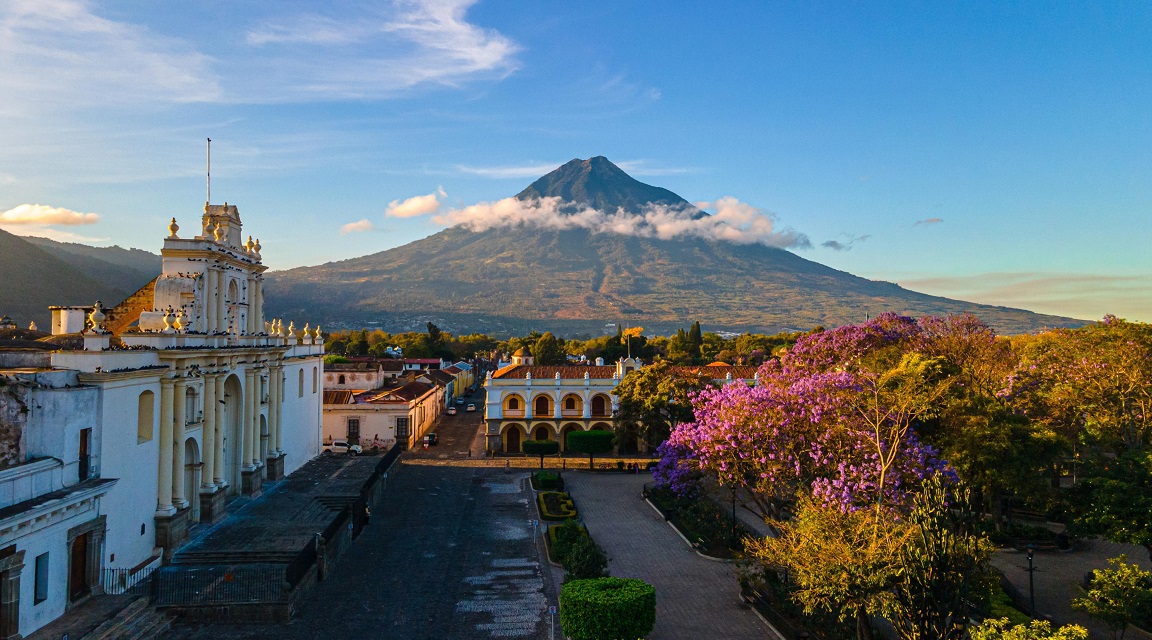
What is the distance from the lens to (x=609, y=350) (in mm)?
82438

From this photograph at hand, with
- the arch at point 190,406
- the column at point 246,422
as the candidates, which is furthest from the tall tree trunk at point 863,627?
the column at point 246,422

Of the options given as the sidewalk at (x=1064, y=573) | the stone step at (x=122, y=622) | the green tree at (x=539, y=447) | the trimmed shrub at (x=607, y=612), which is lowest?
the sidewalk at (x=1064, y=573)

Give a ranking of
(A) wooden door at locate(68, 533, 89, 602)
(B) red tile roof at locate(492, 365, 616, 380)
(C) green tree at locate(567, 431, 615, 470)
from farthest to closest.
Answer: (B) red tile roof at locate(492, 365, 616, 380) < (C) green tree at locate(567, 431, 615, 470) < (A) wooden door at locate(68, 533, 89, 602)

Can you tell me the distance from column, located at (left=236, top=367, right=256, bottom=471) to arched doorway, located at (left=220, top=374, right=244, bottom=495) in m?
0.04

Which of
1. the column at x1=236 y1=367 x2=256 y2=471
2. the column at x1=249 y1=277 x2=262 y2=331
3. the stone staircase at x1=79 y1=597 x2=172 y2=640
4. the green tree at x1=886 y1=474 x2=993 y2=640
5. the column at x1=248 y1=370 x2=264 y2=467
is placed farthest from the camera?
the column at x1=249 y1=277 x2=262 y2=331

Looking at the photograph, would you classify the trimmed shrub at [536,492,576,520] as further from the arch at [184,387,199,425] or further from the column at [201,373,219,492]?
the arch at [184,387,199,425]

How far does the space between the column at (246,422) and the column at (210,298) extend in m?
3.04

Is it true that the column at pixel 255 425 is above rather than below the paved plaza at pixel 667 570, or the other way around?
above

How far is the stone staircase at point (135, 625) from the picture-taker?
621 inches

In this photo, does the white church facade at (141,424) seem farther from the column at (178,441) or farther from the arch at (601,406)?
the arch at (601,406)

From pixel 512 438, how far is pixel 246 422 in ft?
74.5

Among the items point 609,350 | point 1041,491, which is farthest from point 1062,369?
point 609,350

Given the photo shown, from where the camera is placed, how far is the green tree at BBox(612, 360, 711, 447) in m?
35.4

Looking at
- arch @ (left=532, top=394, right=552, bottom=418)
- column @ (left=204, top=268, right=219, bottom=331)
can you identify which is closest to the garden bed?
arch @ (left=532, top=394, right=552, bottom=418)
